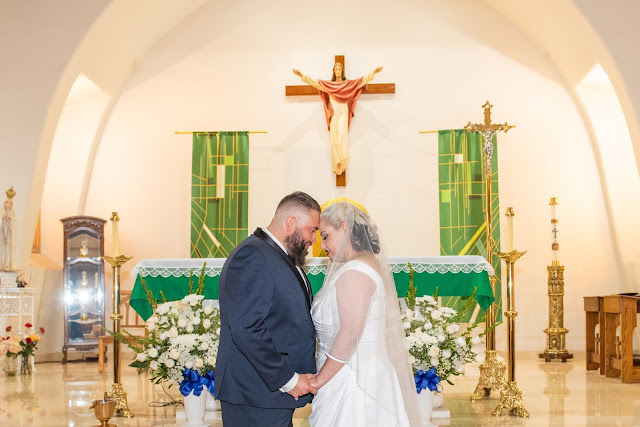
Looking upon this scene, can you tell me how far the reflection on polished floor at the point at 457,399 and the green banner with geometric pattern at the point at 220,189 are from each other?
7.29ft

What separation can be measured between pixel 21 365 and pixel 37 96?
3.16 meters

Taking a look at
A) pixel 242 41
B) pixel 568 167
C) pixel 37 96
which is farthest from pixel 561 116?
pixel 37 96

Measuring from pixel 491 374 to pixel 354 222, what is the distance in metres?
3.72

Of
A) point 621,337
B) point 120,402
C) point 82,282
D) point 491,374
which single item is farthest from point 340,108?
point 120,402

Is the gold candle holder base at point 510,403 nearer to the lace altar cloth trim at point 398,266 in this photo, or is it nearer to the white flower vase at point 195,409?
the lace altar cloth trim at point 398,266

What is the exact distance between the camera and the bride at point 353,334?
3.11 metres

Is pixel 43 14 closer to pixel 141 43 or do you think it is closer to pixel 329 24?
pixel 141 43

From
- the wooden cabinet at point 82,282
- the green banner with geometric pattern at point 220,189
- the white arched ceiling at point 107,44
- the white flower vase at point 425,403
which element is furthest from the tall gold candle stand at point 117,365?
the wooden cabinet at point 82,282

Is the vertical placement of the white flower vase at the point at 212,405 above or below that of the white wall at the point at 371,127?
below

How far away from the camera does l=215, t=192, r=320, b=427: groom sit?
294 cm

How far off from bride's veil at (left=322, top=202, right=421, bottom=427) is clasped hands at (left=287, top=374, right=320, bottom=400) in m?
0.13

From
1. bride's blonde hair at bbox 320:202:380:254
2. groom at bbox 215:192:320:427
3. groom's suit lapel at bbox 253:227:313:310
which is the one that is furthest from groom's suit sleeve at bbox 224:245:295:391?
bride's blonde hair at bbox 320:202:380:254

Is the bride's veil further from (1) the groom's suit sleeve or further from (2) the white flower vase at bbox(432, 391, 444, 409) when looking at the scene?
(2) the white flower vase at bbox(432, 391, 444, 409)

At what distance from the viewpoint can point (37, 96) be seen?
920 centimetres
